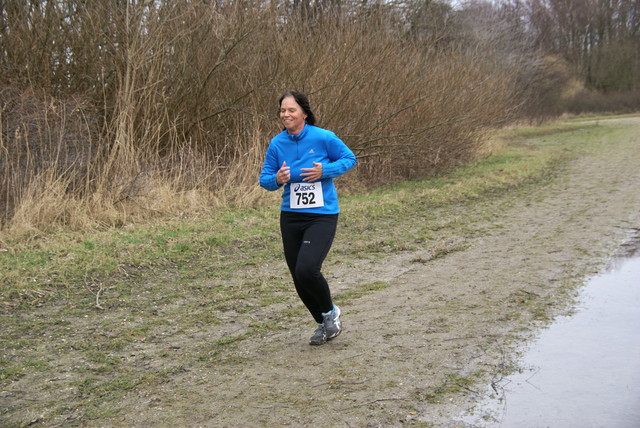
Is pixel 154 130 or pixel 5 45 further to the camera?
pixel 154 130

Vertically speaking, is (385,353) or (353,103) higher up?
(353,103)

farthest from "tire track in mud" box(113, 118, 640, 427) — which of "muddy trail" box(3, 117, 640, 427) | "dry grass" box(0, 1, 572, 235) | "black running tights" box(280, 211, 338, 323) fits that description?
"dry grass" box(0, 1, 572, 235)

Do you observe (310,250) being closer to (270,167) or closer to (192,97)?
(270,167)

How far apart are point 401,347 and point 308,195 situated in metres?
1.28

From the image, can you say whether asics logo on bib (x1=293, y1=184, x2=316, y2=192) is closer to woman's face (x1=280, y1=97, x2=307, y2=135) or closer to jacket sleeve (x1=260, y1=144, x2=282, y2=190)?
jacket sleeve (x1=260, y1=144, x2=282, y2=190)

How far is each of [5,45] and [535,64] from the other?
1330 inches

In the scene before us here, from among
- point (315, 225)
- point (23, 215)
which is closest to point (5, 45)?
point (23, 215)

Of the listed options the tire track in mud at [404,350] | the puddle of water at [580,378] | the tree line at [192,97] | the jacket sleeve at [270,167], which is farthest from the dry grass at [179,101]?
the puddle of water at [580,378]

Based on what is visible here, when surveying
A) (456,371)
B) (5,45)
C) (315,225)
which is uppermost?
(5,45)

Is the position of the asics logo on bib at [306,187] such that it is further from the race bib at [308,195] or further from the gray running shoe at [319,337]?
the gray running shoe at [319,337]

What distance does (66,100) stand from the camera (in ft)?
36.3

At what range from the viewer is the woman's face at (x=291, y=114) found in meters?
5.21

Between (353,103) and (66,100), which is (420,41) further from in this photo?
(66,100)

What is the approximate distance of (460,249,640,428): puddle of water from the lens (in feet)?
Result: 13.4
